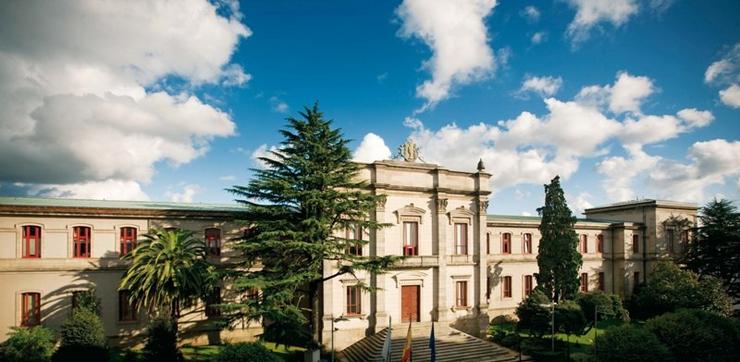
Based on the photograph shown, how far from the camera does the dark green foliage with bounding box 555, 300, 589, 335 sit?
29406 millimetres

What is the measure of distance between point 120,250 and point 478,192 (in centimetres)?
2554

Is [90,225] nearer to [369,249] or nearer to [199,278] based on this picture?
[199,278]

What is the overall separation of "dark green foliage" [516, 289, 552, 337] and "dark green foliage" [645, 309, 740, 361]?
847 cm

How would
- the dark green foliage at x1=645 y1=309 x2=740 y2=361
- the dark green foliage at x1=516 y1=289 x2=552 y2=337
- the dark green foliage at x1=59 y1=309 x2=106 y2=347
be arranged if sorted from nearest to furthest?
1. the dark green foliage at x1=645 y1=309 x2=740 y2=361
2. the dark green foliage at x1=59 y1=309 x2=106 y2=347
3. the dark green foliage at x1=516 y1=289 x2=552 y2=337

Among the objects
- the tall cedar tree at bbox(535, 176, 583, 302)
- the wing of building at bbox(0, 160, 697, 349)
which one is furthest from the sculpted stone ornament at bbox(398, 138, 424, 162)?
the tall cedar tree at bbox(535, 176, 583, 302)

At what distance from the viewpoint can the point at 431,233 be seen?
99.9 ft

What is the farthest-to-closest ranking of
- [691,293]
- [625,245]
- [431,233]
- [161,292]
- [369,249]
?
1. [625,245]
2. [691,293]
3. [431,233]
4. [369,249]
5. [161,292]

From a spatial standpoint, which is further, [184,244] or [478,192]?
[478,192]

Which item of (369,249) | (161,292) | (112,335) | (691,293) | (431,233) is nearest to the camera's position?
(161,292)

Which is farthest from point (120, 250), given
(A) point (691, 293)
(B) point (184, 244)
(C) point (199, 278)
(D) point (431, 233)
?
(A) point (691, 293)

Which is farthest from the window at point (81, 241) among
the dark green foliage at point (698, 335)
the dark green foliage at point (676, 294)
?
the dark green foliage at point (676, 294)

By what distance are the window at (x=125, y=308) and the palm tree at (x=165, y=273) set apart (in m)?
2.26

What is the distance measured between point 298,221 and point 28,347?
46.6 feet

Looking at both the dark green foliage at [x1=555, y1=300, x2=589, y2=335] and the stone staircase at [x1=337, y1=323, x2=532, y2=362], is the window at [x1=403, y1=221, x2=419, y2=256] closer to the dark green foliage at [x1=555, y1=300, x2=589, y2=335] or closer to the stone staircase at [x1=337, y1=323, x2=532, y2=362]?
the stone staircase at [x1=337, y1=323, x2=532, y2=362]
